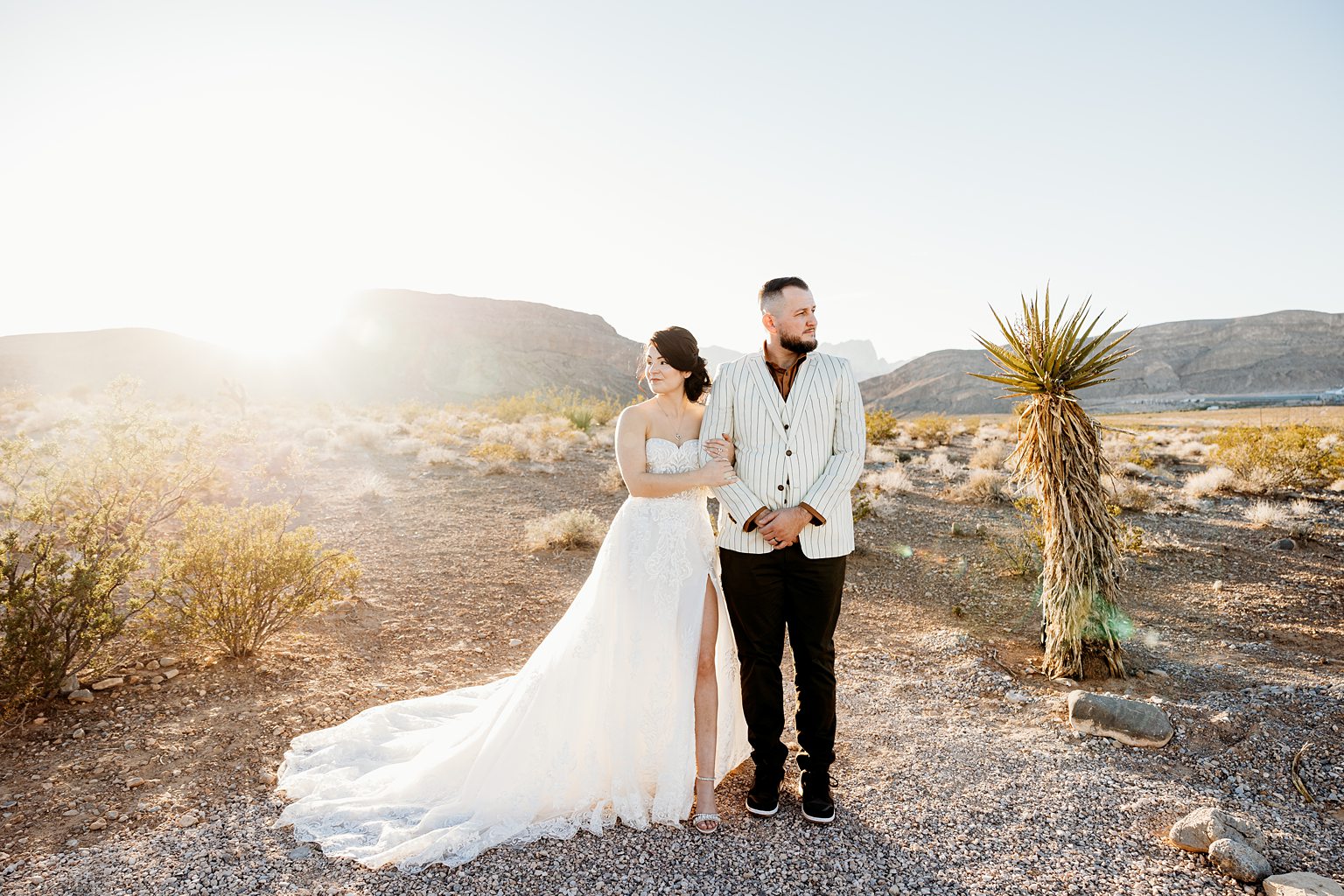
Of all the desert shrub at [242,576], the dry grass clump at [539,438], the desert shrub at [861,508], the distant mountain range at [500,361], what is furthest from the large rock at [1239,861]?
the distant mountain range at [500,361]

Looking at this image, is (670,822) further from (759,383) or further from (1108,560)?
(1108,560)

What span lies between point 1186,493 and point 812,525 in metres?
12.5

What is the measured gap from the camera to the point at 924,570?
8.27 meters

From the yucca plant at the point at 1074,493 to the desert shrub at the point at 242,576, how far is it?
5.31 metres

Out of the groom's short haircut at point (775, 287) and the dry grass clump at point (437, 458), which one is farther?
the dry grass clump at point (437, 458)

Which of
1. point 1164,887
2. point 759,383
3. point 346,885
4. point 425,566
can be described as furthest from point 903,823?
point 425,566

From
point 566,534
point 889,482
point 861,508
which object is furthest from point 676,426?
point 889,482

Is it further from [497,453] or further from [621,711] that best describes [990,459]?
[621,711]

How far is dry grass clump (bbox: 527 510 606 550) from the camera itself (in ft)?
29.8

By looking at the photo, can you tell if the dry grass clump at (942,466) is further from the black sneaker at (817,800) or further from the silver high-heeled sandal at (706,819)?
the silver high-heeled sandal at (706,819)

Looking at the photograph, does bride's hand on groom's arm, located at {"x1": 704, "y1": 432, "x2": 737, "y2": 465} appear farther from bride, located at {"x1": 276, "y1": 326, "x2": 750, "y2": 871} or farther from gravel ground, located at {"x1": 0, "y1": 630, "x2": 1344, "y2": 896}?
gravel ground, located at {"x1": 0, "y1": 630, "x2": 1344, "y2": 896}

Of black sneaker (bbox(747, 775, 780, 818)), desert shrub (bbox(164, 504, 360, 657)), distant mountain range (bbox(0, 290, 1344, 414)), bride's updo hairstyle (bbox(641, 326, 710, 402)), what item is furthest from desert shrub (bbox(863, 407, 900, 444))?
distant mountain range (bbox(0, 290, 1344, 414))

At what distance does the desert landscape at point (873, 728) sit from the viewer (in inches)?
114

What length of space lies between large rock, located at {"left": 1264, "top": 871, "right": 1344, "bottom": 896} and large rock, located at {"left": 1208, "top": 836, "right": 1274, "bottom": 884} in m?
0.04
